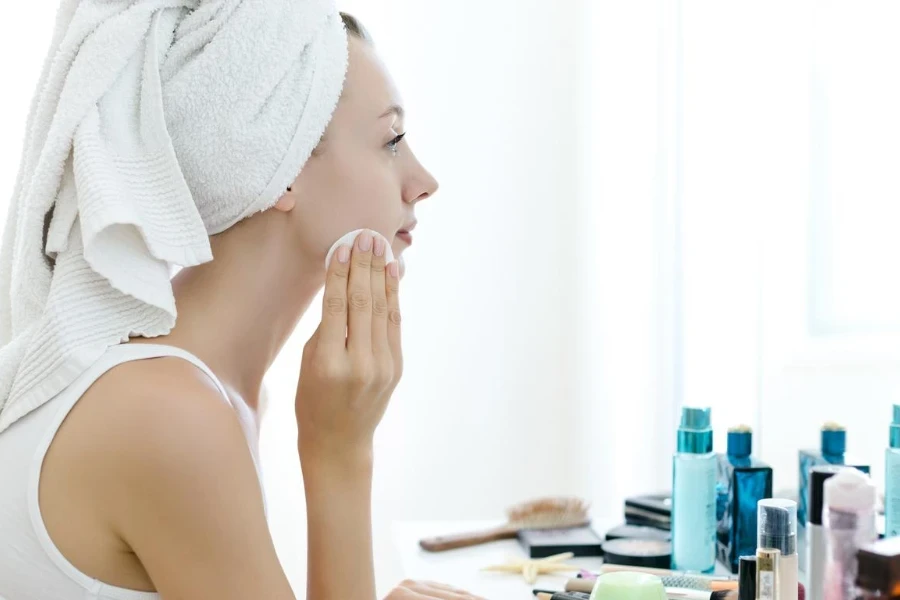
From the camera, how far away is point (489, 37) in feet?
6.79

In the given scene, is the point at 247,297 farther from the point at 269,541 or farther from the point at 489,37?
the point at 489,37

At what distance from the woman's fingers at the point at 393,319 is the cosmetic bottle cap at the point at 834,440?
1.61 ft

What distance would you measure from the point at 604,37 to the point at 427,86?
0.39 metres

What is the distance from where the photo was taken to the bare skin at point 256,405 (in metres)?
0.69

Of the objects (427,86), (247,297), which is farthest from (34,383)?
(427,86)

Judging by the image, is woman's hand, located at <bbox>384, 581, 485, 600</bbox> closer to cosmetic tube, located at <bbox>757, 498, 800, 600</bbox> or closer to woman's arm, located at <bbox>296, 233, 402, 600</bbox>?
woman's arm, located at <bbox>296, 233, 402, 600</bbox>

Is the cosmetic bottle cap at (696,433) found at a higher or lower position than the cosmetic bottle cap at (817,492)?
higher

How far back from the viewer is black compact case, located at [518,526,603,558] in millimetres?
1090

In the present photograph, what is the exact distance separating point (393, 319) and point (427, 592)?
275mm

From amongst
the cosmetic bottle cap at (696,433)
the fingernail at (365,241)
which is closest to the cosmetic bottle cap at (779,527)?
the cosmetic bottle cap at (696,433)

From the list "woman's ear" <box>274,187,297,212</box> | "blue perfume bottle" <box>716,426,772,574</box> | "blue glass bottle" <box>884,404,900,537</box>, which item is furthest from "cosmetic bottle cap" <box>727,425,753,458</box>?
"woman's ear" <box>274,187,297,212</box>

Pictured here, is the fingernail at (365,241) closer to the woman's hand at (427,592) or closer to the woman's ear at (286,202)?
the woman's ear at (286,202)

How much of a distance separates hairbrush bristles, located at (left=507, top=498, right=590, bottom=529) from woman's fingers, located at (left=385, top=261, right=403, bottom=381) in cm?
41

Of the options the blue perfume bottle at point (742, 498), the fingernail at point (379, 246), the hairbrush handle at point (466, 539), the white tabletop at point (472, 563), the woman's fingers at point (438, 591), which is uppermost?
the fingernail at point (379, 246)
